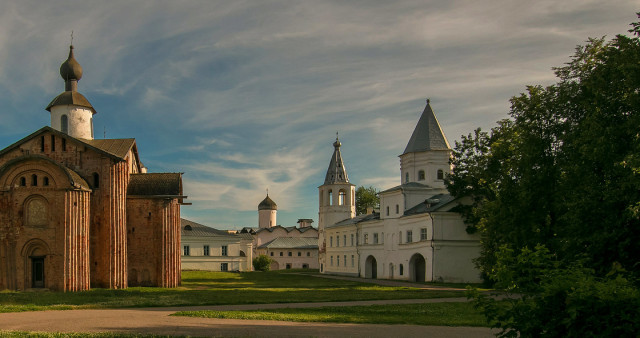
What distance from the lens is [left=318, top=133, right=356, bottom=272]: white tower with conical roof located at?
239 ft

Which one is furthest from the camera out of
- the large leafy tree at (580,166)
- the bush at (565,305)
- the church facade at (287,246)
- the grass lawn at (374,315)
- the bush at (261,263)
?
the church facade at (287,246)

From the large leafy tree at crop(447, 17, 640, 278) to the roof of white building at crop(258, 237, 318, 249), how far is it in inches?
2605

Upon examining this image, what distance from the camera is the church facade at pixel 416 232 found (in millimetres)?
44406

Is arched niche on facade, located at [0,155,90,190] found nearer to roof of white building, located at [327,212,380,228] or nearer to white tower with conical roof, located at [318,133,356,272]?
roof of white building, located at [327,212,380,228]

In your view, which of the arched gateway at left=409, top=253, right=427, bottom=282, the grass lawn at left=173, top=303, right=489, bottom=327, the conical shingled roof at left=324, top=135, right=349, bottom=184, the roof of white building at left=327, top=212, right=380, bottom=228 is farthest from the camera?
the conical shingled roof at left=324, top=135, right=349, bottom=184

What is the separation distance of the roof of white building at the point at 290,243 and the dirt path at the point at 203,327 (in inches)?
3191

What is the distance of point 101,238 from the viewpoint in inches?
1353

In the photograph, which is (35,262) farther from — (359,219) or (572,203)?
(359,219)

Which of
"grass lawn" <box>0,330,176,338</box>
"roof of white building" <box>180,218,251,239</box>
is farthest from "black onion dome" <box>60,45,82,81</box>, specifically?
"roof of white building" <box>180,218,251,239</box>

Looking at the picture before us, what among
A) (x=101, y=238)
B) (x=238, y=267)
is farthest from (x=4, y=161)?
(x=238, y=267)

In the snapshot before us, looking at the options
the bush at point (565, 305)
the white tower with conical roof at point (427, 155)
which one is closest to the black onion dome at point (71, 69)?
the white tower with conical roof at point (427, 155)

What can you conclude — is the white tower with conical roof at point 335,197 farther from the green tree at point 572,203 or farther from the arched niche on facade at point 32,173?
the arched niche on facade at point 32,173

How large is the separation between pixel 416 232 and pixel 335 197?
2602 cm

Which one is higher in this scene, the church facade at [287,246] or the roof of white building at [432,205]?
the roof of white building at [432,205]
